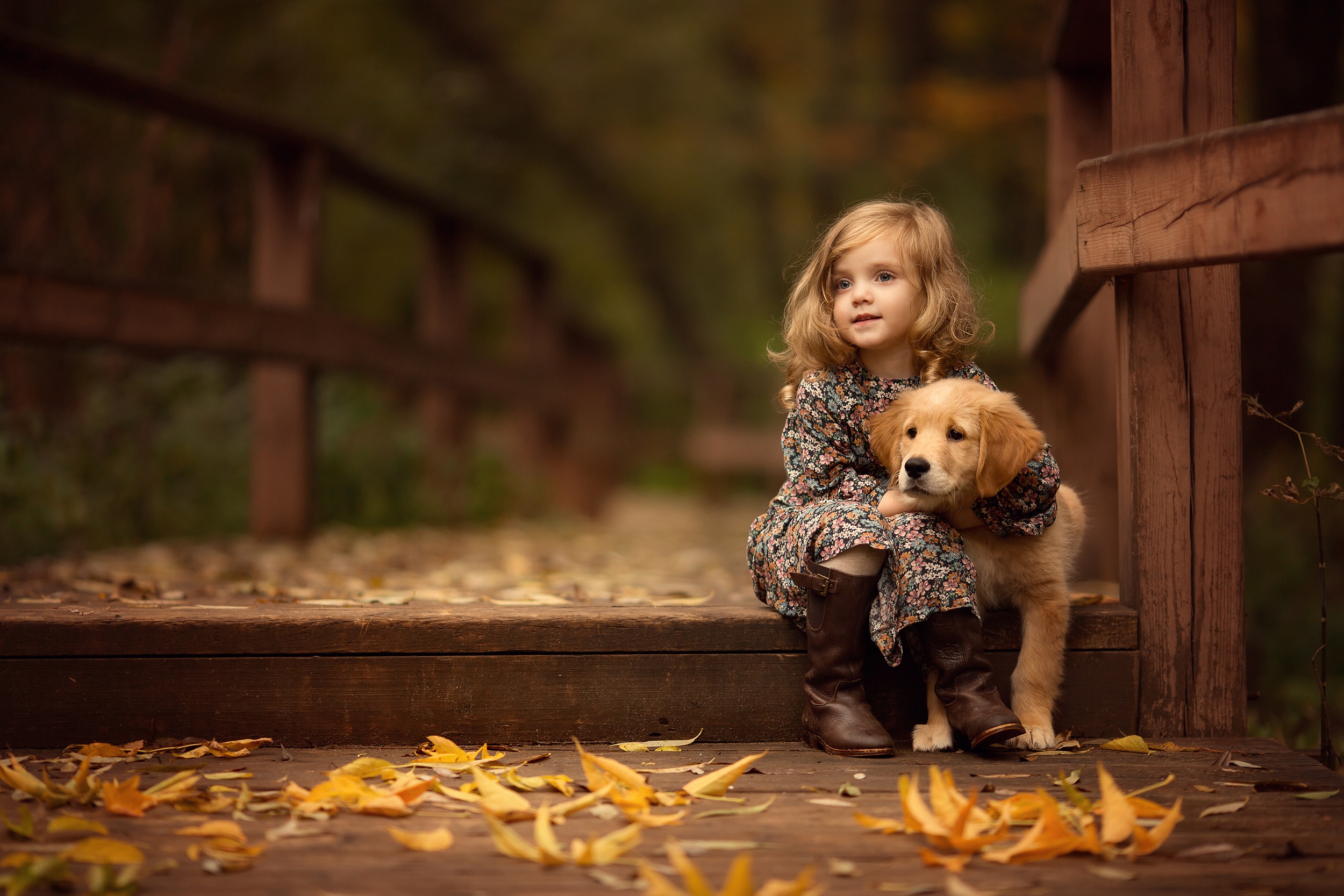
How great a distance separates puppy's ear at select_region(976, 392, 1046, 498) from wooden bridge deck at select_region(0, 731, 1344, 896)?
0.62 m

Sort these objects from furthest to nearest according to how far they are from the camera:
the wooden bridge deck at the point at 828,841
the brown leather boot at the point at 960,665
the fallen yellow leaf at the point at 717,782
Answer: the brown leather boot at the point at 960,665, the fallen yellow leaf at the point at 717,782, the wooden bridge deck at the point at 828,841

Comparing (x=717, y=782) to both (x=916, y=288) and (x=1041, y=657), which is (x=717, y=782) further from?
(x=916, y=288)

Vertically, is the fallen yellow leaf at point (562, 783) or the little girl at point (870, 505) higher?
the little girl at point (870, 505)

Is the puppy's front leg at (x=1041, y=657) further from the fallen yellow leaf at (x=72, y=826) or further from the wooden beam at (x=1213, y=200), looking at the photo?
the fallen yellow leaf at (x=72, y=826)

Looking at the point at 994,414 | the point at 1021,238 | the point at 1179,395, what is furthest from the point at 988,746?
the point at 1021,238

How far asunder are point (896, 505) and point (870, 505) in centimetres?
9

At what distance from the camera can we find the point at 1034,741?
2373mm

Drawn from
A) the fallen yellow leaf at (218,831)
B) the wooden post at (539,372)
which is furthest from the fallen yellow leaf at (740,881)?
the wooden post at (539,372)

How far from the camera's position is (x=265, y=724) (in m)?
2.48

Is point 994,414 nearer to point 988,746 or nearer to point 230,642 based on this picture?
point 988,746

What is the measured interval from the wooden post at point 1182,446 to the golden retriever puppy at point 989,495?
9.3 inches

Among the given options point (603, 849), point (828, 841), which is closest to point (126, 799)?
point (603, 849)

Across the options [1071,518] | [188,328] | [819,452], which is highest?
[188,328]

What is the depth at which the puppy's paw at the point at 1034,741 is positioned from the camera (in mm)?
2371
